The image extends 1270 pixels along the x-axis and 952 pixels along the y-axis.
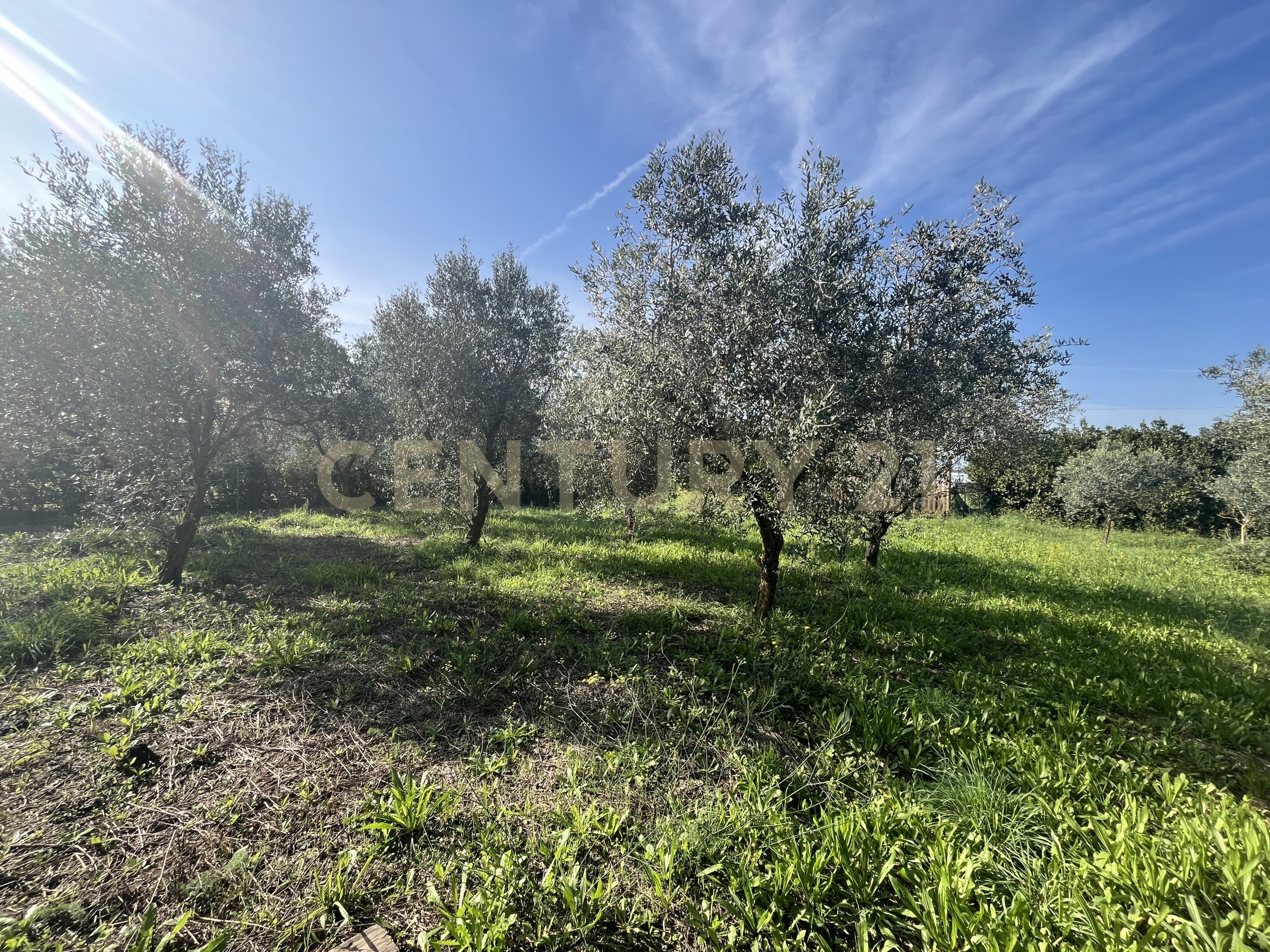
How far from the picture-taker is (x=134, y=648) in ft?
19.6

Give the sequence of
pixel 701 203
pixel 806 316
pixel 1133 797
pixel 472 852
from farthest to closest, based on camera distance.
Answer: pixel 701 203, pixel 806 316, pixel 1133 797, pixel 472 852

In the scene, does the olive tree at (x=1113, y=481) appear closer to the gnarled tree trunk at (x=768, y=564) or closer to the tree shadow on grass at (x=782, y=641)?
the tree shadow on grass at (x=782, y=641)

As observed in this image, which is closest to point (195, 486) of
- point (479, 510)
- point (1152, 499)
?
point (479, 510)

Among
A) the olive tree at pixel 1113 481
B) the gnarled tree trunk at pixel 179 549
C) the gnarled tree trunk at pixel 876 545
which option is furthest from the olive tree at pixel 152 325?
the olive tree at pixel 1113 481

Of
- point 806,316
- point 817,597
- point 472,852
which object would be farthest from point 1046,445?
point 472,852

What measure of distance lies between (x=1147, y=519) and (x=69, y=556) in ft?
142

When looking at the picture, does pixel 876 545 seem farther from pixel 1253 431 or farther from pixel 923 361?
pixel 1253 431

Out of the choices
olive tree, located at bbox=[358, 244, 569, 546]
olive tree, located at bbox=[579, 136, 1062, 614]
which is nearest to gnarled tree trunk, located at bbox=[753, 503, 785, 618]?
olive tree, located at bbox=[579, 136, 1062, 614]

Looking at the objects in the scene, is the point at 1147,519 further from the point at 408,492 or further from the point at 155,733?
the point at 155,733

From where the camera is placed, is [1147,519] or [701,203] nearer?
[701,203]

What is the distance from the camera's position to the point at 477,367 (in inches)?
474
